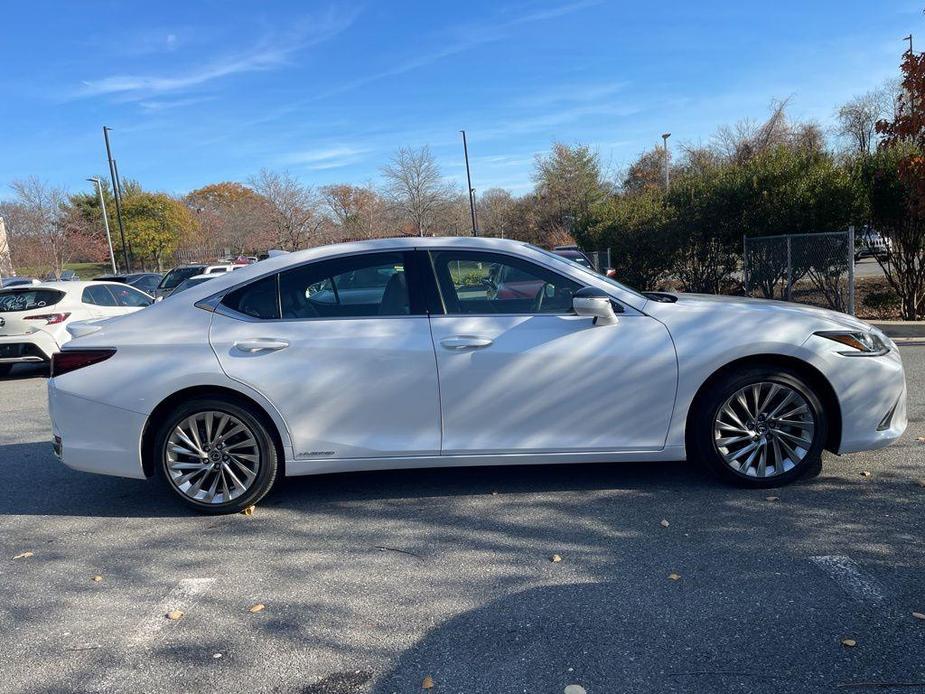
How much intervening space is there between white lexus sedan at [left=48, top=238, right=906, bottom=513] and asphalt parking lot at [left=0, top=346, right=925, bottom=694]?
0.35 m

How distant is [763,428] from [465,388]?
188cm

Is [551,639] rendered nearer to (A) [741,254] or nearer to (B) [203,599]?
(B) [203,599]

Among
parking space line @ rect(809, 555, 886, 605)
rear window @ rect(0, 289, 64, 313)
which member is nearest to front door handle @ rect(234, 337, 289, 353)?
parking space line @ rect(809, 555, 886, 605)

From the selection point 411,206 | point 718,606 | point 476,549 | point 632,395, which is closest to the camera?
point 718,606

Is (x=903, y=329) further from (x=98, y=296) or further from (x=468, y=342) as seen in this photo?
(x=98, y=296)

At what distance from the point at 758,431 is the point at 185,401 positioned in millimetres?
3575

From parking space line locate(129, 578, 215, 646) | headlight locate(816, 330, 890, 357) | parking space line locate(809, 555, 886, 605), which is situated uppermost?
headlight locate(816, 330, 890, 357)

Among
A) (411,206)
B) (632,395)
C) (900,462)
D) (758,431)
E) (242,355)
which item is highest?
(411,206)

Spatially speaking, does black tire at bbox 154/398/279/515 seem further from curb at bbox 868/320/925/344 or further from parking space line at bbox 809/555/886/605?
curb at bbox 868/320/925/344

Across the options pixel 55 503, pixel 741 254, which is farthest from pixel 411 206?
pixel 55 503

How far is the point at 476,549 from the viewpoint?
3.86 meters

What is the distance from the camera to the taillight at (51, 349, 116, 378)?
440 cm

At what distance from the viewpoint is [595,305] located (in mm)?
4258

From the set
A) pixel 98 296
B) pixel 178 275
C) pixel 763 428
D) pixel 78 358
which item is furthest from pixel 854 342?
pixel 178 275
